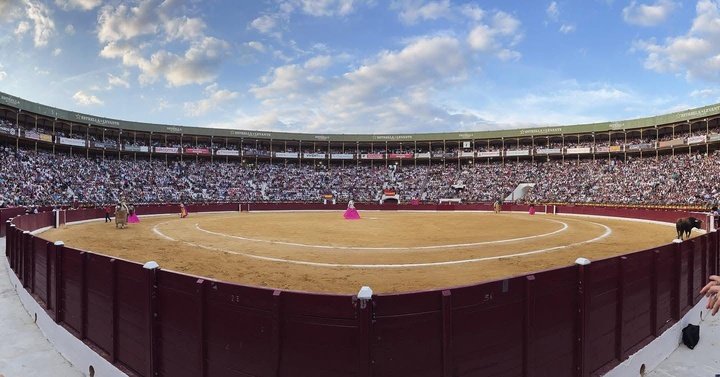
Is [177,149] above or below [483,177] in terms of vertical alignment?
above

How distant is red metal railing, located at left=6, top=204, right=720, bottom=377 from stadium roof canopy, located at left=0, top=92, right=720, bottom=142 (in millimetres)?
58584

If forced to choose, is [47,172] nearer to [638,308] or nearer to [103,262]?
[103,262]

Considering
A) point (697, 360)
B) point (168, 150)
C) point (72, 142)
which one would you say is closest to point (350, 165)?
point (168, 150)

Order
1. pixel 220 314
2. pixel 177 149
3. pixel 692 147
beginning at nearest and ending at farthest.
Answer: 1. pixel 220 314
2. pixel 692 147
3. pixel 177 149

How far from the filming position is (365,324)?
3895mm

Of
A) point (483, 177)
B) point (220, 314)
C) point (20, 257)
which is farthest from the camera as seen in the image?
point (483, 177)

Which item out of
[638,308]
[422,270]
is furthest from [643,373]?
[422,270]

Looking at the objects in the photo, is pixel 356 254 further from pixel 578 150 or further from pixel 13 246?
pixel 578 150

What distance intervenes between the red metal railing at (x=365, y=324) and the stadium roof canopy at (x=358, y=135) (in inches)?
2306

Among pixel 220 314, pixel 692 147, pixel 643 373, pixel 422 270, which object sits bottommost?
pixel 643 373

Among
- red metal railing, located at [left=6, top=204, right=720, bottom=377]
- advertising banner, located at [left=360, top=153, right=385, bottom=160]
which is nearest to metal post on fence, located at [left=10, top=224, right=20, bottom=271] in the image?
red metal railing, located at [left=6, top=204, right=720, bottom=377]

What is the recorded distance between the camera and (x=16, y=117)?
5181cm

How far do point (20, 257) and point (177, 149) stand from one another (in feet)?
200

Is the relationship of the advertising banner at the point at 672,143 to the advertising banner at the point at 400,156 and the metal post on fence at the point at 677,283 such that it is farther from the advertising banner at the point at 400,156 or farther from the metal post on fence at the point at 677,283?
the metal post on fence at the point at 677,283
